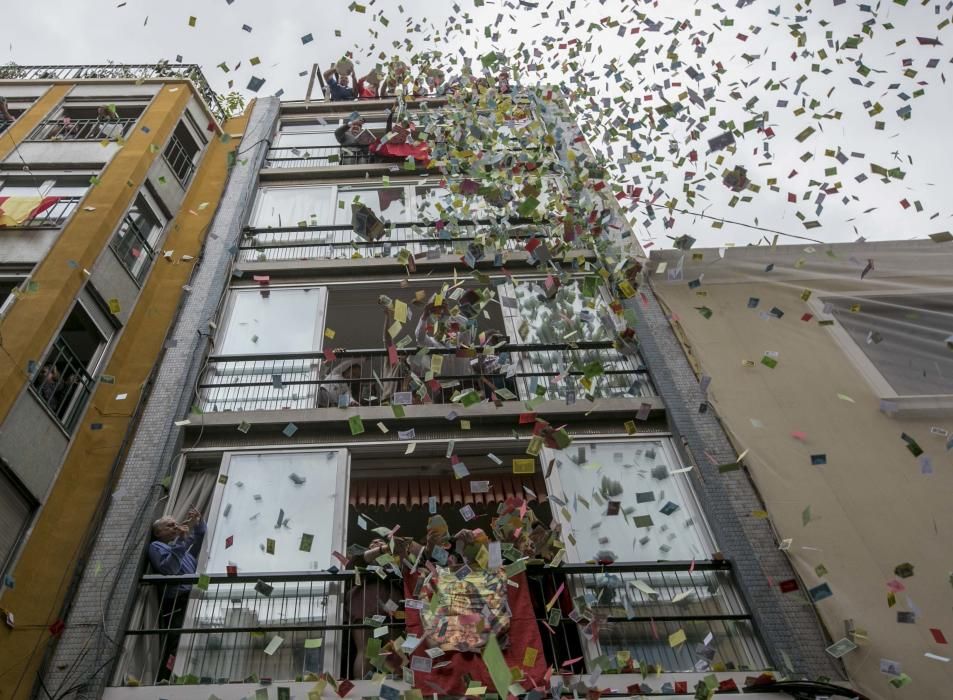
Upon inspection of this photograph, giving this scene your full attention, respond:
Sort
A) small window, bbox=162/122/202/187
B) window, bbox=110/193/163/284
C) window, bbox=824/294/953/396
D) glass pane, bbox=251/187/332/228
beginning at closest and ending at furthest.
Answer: window, bbox=824/294/953/396 → window, bbox=110/193/163/284 → glass pane, bbox=251/187/332/228 → small window, bbox=162/122/202/187

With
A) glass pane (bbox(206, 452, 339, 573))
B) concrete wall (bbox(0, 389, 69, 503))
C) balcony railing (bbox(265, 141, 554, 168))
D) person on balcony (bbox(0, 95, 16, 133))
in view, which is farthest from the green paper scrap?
person on balcony (bbox(0, 95, 16, 133))

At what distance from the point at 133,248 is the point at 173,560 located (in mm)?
5798

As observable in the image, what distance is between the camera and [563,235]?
10305mm

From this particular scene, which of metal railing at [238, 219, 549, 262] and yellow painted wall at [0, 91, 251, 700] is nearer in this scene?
yellow painted wall at [0, 91, 251, 700]

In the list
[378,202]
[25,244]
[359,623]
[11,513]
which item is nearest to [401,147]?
[378,202]

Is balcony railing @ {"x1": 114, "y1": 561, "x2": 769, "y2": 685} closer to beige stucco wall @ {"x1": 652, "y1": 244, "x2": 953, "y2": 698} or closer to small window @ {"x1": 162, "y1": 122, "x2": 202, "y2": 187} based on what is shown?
beige stucco wall @ {"x1": 652, "y1": 244, "x2": 953, "y2": 698}

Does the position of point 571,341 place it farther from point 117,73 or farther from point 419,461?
point 117,73

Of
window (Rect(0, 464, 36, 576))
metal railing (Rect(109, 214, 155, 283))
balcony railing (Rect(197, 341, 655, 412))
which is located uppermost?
metal railing (Rect(109, 214, 155, 283))

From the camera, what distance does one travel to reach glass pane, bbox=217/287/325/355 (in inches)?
345

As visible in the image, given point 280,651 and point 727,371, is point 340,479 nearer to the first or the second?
point 280,651

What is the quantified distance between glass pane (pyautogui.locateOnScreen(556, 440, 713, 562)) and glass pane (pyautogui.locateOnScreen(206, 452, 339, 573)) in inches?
95.7

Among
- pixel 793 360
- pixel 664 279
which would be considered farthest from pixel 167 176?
pixel 793 360

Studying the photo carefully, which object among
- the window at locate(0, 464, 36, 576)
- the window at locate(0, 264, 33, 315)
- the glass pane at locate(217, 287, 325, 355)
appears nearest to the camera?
the window at locate(0, 464, 36, 576)

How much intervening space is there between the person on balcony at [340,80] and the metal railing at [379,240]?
17.3ft
